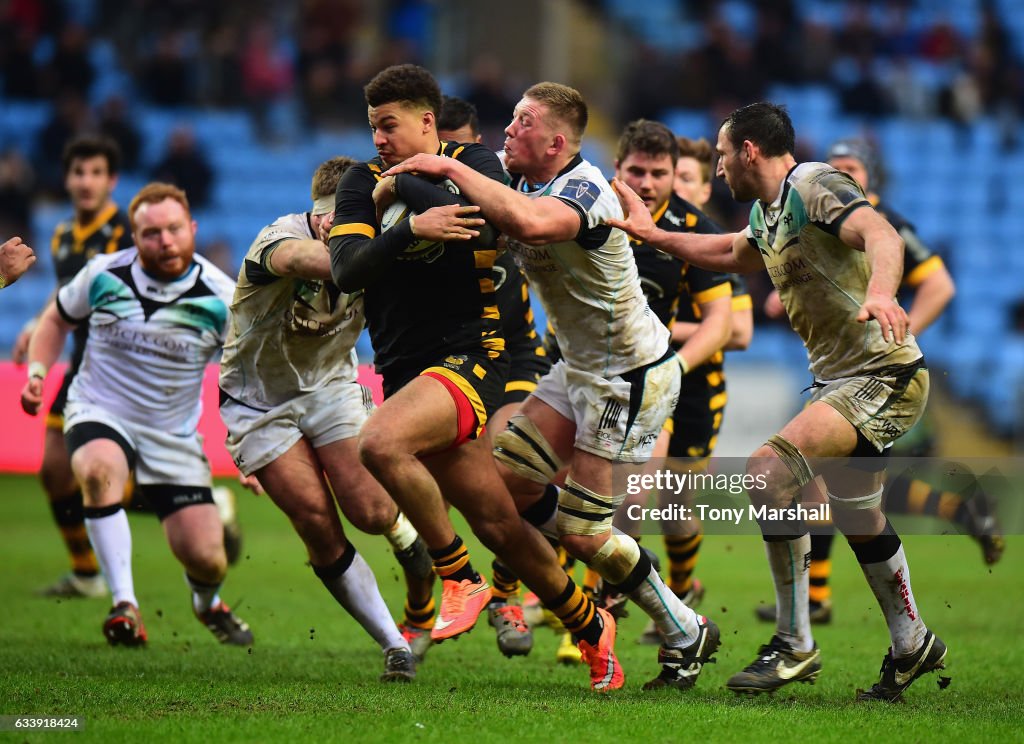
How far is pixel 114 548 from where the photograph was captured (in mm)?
8141

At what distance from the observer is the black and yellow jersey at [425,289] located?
6.27 meters

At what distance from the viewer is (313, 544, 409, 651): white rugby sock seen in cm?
708

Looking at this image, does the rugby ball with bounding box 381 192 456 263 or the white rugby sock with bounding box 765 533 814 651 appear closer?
the rugby ball with bounding box 381 192 456 263

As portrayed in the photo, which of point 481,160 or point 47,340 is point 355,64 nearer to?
point 47,340

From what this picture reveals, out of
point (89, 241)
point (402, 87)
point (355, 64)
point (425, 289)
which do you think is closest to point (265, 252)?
point (425, 289)

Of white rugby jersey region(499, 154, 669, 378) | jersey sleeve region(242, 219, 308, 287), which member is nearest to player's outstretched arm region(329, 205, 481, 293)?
white rugby jersey region(499, 154, 669, 378)

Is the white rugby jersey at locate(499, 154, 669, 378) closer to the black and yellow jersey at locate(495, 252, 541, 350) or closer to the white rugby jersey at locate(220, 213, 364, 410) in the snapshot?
the white rugby jersey at locate(220, 213, 364, 410)

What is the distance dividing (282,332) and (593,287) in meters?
1.60

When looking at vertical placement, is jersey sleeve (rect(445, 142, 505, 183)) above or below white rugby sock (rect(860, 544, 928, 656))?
above

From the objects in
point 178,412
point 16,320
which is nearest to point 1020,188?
point 16,320

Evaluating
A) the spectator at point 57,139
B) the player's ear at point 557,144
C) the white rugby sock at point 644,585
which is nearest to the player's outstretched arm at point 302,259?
the player's ear at point 557,144

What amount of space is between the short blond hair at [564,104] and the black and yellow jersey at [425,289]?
0.37m

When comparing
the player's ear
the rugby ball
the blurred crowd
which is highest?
the blurred crowd

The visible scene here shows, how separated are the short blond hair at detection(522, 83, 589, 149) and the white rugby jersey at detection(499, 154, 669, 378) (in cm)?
14
